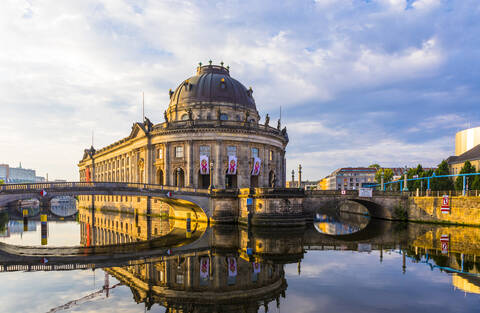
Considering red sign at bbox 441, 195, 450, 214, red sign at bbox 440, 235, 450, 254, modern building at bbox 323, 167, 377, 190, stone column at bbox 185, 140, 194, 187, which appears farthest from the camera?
modern building at bbox 323, 167, 377, 190

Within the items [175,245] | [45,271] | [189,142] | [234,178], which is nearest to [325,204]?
[234,178]

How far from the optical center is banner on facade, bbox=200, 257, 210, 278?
19016 millimetres

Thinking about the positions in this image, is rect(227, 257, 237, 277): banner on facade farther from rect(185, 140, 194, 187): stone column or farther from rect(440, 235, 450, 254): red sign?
rect(185, 140, 194, 187): stone column

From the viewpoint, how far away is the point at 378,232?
3819cm

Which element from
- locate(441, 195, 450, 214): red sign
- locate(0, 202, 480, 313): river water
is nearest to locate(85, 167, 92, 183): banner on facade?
locate(0, 202, 480, 313): river water

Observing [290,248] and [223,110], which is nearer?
[290,248]

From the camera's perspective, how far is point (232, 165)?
51906 millimetres

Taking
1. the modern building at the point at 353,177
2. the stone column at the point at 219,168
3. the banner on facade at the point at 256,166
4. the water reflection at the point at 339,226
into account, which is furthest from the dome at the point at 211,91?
the modern building at the point at 353,177

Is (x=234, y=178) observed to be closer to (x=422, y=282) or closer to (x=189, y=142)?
(x=189, y=142)

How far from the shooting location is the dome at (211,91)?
59375mm

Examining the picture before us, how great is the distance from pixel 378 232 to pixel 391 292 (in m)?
23.6

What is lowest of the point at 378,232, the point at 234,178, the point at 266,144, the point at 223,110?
the point at 378,232

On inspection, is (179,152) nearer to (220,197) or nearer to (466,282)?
(220,197)

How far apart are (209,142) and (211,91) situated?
11637 mm
